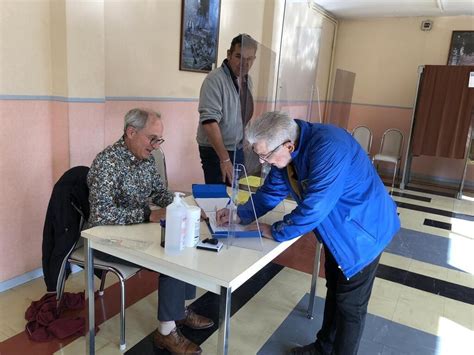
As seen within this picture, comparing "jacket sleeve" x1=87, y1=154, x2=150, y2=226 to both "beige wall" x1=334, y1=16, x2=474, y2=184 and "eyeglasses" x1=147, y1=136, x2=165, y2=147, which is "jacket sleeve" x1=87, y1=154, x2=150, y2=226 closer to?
"eyeglasses" x1=147, y1=136, x2=165, y2=147

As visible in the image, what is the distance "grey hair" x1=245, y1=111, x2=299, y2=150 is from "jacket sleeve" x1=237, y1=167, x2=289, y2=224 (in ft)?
0.79

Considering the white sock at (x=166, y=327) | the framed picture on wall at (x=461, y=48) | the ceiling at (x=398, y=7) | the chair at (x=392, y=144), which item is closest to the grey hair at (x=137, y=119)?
the white sock at (x=166, y=327)

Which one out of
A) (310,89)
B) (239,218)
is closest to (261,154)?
(239,218)

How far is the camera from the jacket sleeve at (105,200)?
1.49m

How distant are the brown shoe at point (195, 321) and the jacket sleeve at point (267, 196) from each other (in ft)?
2.12

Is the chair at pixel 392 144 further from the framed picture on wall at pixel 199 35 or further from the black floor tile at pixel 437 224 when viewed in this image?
the framed picture on wall at pixel 199 35

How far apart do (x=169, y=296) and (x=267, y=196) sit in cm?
57

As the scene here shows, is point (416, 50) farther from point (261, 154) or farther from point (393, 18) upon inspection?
point (261, 154)

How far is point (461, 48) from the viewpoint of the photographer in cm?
524

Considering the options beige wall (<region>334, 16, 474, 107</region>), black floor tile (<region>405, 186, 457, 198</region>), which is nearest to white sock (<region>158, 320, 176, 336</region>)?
black floor tile (<region>405, 186, 457, 198</region>)

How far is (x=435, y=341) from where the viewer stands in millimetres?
1931

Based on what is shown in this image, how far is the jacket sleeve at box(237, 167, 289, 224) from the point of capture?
1.54 m

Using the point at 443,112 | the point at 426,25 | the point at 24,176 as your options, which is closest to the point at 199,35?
the point at 24,176

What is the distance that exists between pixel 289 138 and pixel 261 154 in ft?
0.36
